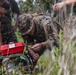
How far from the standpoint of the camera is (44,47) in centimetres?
365

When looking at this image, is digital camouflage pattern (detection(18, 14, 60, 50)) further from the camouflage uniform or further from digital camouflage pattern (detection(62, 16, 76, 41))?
digital camouflage pattern (detection(62, 16, 76, 41))

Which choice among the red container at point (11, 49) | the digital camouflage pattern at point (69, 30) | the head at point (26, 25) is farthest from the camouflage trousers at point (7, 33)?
the digital camouflage pattern at point (69, 30)

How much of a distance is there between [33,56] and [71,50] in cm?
150

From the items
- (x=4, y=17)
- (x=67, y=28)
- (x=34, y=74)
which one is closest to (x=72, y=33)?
(x=67, y=28)

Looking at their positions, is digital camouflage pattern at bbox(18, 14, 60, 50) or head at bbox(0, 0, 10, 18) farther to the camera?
head at bbox(0, 0, 10, 18)

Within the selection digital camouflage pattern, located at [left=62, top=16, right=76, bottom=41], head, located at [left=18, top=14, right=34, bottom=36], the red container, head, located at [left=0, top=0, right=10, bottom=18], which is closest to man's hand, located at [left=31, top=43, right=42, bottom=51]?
head, located at [left=18, top=14, right=34, bottom=36]

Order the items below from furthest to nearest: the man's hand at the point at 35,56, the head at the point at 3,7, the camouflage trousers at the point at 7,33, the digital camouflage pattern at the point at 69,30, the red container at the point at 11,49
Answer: the camouflage trousers at the point at 7,33 < the head at the point at 3,7 < the man's hand at the point at 35,56 < the red container at the point at 11,49 < the digital camouflage pattern at the point at 69,30

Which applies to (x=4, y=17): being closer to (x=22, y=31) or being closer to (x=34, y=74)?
(x=22, y=31)

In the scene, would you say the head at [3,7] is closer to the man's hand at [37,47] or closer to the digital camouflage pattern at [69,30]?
the man's hand at [37,47]

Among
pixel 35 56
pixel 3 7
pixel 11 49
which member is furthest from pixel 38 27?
pixel 3 7

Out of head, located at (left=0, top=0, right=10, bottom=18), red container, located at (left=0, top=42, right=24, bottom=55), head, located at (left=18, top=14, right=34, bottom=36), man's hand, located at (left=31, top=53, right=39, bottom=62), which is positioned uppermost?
head, located at (left=0, top=0, right=10, bottom=18)

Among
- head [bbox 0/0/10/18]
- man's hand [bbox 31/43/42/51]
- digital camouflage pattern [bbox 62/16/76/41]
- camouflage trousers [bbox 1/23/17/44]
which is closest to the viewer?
digital camouflage pattern [bbox 62/16/76/41]

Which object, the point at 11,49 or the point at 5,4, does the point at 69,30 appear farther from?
the point at 5,4

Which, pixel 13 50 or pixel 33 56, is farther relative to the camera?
Result: pixel 33 56
